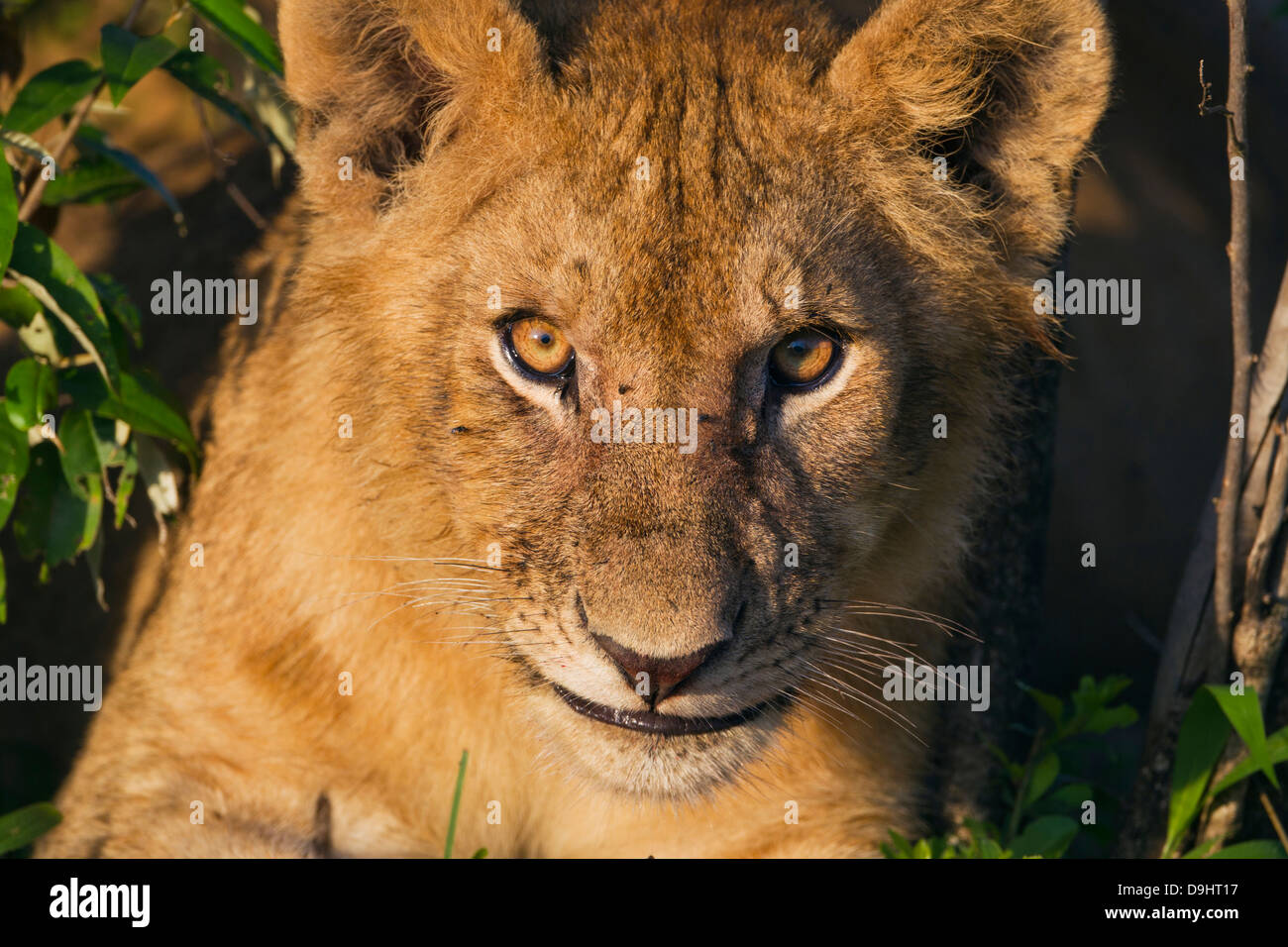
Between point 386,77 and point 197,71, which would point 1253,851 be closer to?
point 386,77

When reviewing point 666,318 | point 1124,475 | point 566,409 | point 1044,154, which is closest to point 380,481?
point 566,409

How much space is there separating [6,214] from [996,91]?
7.63ft

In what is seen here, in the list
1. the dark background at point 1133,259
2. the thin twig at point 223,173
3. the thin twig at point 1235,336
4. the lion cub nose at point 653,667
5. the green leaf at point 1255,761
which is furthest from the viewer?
the dark background at point 1133,259

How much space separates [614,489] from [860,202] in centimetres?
91

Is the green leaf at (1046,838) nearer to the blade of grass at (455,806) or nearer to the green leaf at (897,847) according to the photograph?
the green leaf at (897,847)

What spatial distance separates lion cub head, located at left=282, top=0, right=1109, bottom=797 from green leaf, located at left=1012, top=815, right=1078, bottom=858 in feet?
2.24

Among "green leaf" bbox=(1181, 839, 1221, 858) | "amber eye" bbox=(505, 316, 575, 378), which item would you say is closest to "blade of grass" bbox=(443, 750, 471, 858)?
"amber eye" bbox=(505, 316, 575, 378)

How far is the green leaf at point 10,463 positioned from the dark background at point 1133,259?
1.49 metres

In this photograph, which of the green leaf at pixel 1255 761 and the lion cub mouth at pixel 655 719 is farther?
the green leaf at pixel 1255 761

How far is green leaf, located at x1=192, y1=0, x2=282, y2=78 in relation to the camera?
11.7ft

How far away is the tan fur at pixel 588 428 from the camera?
9.80 ft

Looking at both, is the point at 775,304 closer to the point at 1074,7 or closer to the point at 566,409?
the point at 566,409

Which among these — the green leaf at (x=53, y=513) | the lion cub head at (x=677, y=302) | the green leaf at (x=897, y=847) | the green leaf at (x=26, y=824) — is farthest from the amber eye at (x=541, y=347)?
the green leaf at (x=26, y=824)

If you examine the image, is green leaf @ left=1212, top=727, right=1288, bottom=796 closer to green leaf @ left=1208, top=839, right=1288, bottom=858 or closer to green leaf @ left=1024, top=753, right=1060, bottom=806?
green leaf @ left=1208, top=839, right=1288, bottom=858
